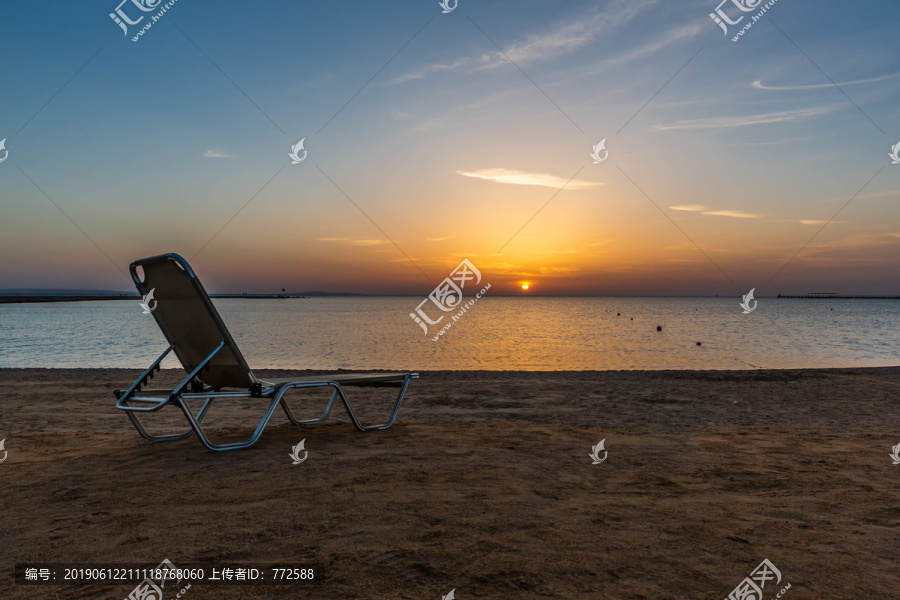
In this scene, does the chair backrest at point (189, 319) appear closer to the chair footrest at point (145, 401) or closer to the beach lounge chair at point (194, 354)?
the beach lounge chair at point (194, 354)

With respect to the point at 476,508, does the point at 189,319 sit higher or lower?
higher

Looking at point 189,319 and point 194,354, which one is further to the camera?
point 194,354

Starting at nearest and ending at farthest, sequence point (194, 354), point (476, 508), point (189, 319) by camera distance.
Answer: point (476, 508)
point (189, 319)
point (194, 354)

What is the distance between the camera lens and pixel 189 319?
5496mm

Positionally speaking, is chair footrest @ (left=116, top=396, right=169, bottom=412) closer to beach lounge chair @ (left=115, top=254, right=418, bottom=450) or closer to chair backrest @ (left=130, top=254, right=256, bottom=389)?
beach lounge chair @ (left=115, top=254, right=418, bottom=450)

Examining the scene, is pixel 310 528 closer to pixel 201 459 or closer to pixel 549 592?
pixel 549 592

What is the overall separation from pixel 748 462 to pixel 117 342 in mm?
32670

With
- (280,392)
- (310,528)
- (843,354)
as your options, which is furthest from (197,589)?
(843,354)

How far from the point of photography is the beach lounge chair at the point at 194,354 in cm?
514

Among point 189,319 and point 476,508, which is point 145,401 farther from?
point 476,508

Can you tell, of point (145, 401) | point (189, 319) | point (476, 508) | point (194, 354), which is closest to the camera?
point (476, 508)

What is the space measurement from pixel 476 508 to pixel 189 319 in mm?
3367

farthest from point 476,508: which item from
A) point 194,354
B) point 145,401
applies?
point 194,354

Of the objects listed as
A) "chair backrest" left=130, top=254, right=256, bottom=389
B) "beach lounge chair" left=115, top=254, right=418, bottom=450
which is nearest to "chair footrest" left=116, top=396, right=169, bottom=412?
"beach lounge chair" left=115, top=254, right=418, bottom=450
